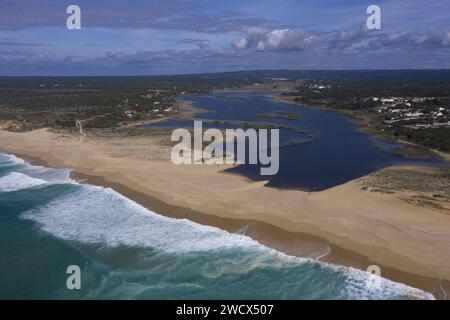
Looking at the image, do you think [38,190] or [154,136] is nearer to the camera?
[38,190]

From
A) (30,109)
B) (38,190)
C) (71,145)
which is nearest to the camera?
(38,190)

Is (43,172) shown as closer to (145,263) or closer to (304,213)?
(145,263)

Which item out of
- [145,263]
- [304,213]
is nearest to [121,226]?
[145,263]

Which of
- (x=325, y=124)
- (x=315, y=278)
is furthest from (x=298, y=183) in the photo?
(x=325, y=124)

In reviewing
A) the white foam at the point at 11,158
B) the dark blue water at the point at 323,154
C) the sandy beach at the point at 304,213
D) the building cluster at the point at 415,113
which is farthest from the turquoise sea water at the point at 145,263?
the building cluster at the point at 415,113
